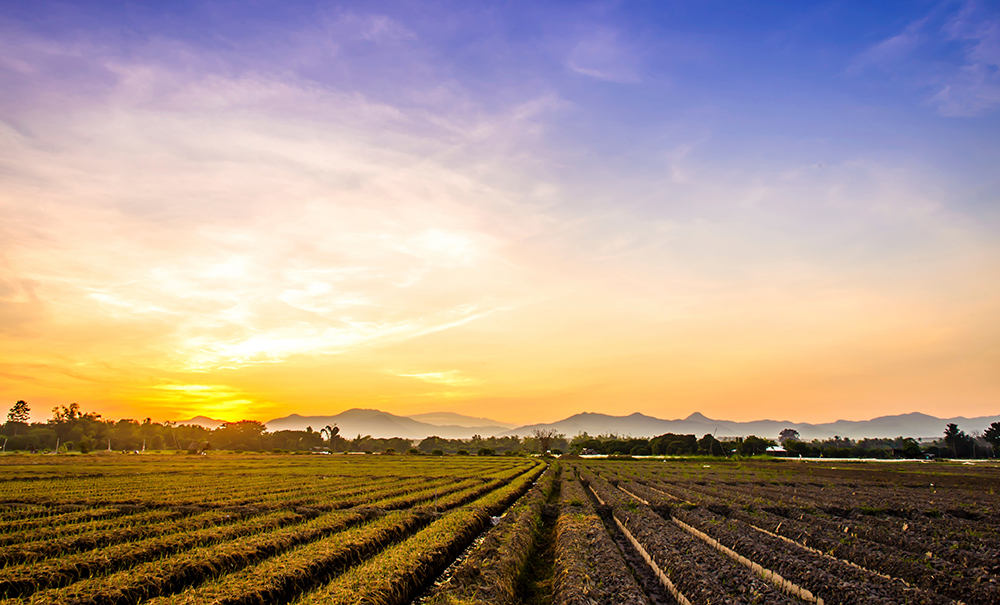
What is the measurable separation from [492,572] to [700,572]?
4.38 metres

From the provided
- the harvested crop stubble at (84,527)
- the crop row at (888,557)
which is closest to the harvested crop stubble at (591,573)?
the crop row at (888,557)

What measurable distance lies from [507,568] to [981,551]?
1274 cm

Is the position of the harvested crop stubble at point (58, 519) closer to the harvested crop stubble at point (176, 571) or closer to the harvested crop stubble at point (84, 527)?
the harvested crop stubble at point (84, 527)

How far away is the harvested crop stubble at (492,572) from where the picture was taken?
884 centimetres

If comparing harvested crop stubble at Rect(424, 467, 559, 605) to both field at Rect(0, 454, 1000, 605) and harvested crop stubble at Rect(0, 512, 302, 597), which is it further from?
harvested crop stubble at Rect(0, 512, 302, 597)

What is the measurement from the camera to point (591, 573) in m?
10.0

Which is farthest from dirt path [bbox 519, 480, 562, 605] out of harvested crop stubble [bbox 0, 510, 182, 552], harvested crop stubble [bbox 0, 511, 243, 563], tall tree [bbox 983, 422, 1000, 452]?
tall tree [bbox 983, 422, 1000, 452]

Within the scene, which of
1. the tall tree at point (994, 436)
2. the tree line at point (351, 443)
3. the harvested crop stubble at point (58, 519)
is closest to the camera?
the harvested crop stubble at point (58, 519)

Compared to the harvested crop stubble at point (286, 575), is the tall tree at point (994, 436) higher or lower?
lower

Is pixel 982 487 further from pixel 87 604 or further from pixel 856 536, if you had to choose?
pixel 87 604

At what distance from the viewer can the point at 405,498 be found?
24609mm

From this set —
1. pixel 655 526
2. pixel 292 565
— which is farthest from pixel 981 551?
pixel 292 565

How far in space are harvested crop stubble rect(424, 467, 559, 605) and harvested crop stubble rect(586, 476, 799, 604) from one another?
11.3 ft

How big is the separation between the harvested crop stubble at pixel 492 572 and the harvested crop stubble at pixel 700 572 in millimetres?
3457
